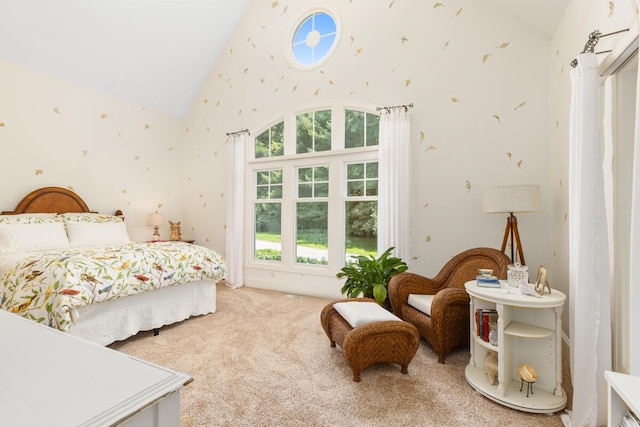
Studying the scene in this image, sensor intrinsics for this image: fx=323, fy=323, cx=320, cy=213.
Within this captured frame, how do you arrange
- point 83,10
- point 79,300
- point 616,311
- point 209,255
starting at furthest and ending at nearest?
1. point 83,10
2. point 209,255
3. point 79,300
4. point 616,311

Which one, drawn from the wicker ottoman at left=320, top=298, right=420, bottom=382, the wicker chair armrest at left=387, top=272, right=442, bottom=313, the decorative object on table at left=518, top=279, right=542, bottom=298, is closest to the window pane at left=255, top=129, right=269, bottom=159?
the wicker chair armrest at left=387, top=272, right=442, bottom=313

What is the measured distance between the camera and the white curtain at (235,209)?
4.74 meters

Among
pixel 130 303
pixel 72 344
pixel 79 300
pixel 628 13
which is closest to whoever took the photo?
pixel 72 344

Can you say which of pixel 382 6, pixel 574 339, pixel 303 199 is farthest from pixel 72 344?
pixel 382 6

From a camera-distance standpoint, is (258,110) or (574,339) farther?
(258,110)

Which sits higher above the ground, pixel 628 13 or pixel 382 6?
pixel 382 6

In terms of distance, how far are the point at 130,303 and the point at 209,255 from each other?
856 millimetres

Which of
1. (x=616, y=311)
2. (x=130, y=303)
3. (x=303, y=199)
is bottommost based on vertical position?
(x=130, y=303)

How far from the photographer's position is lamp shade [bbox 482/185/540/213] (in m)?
2.55

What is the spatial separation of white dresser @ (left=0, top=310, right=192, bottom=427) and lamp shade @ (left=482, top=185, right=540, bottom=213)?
2.65 metres

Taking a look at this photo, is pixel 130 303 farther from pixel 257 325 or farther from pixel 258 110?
pixel 258 110

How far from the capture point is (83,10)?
3.68m

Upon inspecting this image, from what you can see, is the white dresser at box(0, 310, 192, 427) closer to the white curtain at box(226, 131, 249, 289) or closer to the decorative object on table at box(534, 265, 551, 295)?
the decorative object on table at box(534, 265, 551, 295)

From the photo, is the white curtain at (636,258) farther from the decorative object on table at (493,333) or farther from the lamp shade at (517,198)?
the lamp shade at (517,198)
